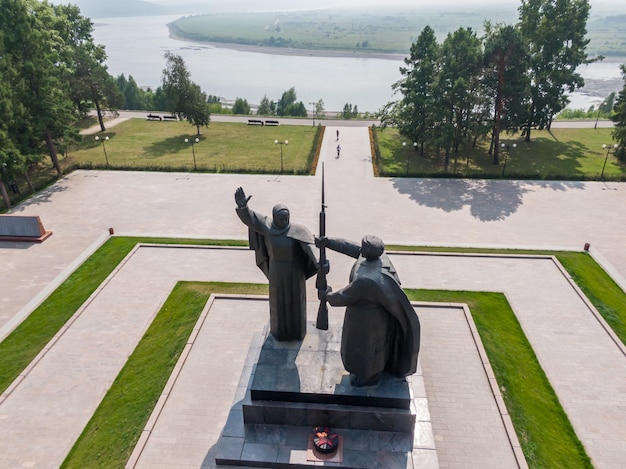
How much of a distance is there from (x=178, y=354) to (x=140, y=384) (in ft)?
4.02

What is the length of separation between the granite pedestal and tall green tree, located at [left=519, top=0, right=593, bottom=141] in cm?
2704

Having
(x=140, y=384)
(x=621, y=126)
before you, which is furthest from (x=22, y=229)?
(x=621, y=126)

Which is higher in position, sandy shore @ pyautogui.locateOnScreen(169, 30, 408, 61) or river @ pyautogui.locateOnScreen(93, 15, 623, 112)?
sandy shore @ pyautogui.locateOnScreen(169, 30, 408, 61)

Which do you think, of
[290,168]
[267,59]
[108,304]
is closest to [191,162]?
[290,168]

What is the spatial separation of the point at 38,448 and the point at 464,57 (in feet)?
85.8

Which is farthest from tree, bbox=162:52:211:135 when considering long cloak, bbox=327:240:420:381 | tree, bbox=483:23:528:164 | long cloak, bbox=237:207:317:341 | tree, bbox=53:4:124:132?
long cloak, bbox=327:240:420:381

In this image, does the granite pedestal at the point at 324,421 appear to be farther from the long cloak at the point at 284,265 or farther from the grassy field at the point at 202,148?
the grassy field at the point at 202,148

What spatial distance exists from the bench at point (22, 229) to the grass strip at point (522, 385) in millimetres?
16091

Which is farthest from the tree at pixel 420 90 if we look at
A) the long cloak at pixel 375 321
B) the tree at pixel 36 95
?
the tree at pixel 36 95

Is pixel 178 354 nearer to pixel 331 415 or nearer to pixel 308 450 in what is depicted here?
pixel 308 450

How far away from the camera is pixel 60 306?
14562 millimetres

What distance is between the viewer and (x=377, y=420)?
28.9 feet

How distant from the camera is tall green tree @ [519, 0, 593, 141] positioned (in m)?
29.6

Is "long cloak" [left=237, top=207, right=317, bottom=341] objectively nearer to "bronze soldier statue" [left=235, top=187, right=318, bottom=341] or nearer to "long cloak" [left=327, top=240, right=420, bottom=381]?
"bronze soldier statue" [left=235, top=187, right=318, bottom=341]
